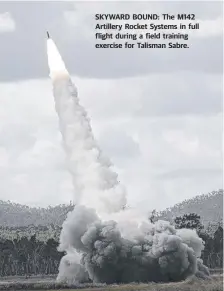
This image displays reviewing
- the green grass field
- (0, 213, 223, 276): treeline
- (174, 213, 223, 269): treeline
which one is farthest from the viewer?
(0, 213, 223, 276): treeline

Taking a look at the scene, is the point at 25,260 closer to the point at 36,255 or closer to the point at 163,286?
the point at 36,255

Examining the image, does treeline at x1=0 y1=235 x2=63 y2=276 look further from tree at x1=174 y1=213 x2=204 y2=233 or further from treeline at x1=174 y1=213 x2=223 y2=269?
treeline at x1=174 y1=213 x2=223 y2=269

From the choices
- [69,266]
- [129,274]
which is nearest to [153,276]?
[129,274]

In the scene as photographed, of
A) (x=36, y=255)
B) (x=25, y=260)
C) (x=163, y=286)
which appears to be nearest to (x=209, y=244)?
(x=36, y=255)

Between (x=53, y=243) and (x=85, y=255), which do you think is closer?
(x=85, y=255)

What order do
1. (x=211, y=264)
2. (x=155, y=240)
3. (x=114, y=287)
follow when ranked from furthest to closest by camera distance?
(x=211, y=264) → (x=155, y=240) → (x=114, y=287)

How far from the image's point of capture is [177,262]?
336 feet

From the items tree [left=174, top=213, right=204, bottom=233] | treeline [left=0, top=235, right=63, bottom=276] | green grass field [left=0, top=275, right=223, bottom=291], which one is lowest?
green grass field [left=0, top=275, right=223, bottom=291]

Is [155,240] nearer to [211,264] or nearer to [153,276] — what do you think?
[153,276]

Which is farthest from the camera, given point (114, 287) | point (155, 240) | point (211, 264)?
point (211, 264)

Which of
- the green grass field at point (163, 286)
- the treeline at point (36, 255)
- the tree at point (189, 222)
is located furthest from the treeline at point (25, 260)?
the green grass field at point (163, 286)

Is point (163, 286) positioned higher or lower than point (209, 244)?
lower

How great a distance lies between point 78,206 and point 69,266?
6489 mm

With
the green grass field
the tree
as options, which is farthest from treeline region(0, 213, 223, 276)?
the green grass field
